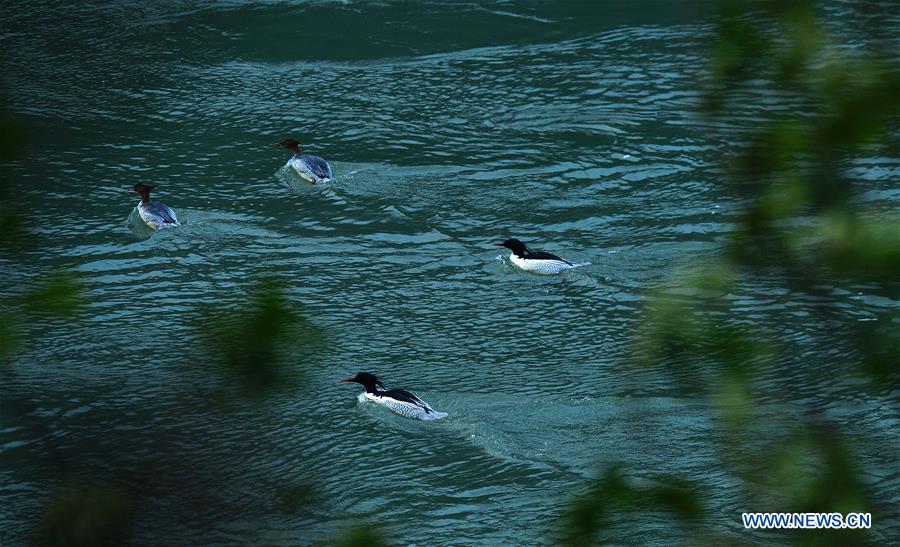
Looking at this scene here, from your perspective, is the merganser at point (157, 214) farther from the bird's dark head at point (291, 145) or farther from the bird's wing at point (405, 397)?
the bird's wing at point (405, 397)

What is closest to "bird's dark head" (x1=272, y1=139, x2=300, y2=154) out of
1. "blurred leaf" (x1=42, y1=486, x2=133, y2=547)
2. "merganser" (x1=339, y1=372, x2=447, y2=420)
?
"merganser" (x1=339, y1=372, x2=447, y2=420)

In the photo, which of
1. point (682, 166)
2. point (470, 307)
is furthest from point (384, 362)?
point (682, 166)

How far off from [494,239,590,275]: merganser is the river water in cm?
11

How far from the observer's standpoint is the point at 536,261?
10.6 m

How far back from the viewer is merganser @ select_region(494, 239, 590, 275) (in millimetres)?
10586

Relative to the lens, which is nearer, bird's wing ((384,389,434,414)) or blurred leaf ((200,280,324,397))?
blurred leaf ((200,280,324,397))

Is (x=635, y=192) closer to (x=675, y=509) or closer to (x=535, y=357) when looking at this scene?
(x=535, y=357)

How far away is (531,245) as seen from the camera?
11.3 meters

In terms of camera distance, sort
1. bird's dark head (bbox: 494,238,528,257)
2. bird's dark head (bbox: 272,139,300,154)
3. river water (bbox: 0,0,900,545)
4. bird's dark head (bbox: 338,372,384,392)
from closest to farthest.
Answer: river water (bbox: 0,0,900,545), bird's dark head (bbox: 338,372,384,392), bird's dark head (bbox: 494,238,528,257), bird's dark head (bbox: 272,139,300,154)

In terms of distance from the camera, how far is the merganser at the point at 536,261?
10586 millimetres

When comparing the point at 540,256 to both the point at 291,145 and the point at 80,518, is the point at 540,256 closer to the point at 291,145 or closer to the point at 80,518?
the point at 291,145

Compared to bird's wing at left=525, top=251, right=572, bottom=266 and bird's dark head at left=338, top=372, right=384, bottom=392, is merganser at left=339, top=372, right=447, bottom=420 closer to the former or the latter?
bird's dark head at left=338, top=372, right=384, bottom=392

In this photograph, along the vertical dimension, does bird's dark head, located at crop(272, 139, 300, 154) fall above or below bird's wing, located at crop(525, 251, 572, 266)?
above

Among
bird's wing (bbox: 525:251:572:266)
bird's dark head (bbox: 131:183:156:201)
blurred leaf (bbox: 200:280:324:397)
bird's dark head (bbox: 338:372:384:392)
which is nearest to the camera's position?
blurred leaf (bbox: 200:280:324:397)
